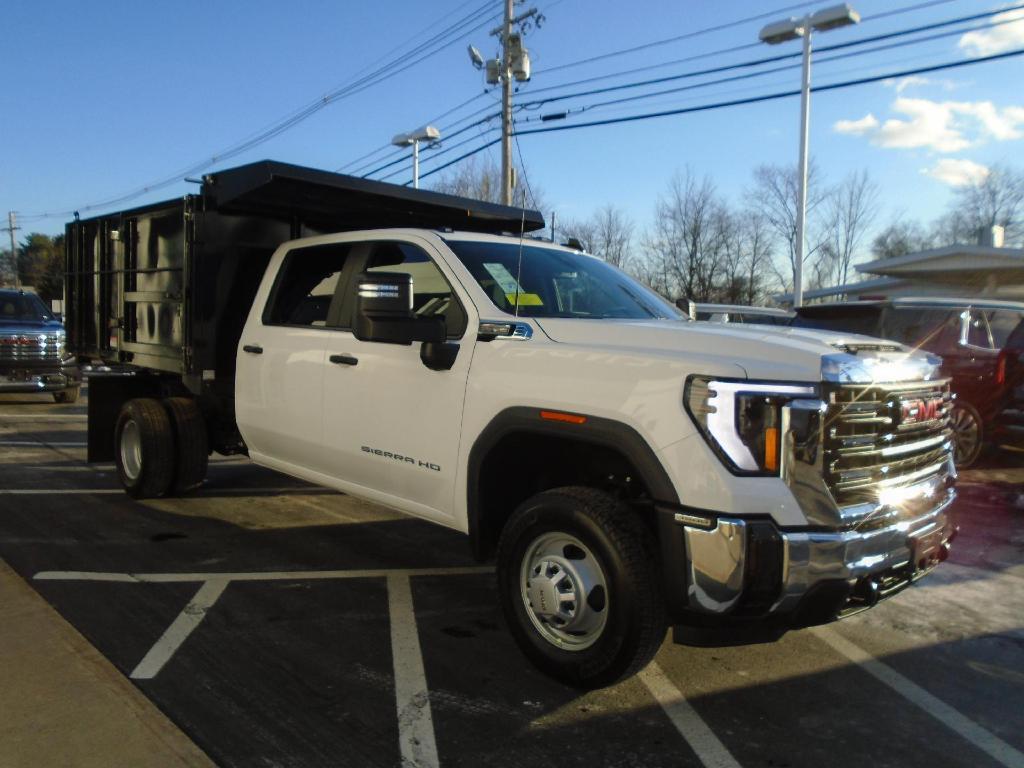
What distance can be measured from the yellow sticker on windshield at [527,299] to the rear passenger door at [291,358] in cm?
130

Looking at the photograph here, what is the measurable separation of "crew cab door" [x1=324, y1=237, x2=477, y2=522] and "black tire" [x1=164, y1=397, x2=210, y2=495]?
2276 mm

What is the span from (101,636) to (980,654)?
4.30 metres

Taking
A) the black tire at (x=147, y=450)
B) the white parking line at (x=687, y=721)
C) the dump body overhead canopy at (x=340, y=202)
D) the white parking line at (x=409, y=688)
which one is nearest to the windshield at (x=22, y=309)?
the black tire at (x=147, y=450)

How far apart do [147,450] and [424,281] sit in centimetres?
335

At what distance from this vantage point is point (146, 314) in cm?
695

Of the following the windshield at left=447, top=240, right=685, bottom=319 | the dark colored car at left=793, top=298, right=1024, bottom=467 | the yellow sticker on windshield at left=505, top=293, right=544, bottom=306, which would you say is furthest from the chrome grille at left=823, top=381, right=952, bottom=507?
the dark colored car at left=793, top=298, right=1024, bottom=467

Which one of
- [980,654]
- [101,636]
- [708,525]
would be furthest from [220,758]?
[980,654]

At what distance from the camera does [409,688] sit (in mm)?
3537

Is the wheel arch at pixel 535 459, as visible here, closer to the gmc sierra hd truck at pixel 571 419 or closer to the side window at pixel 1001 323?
the gmc sierra hd truck at pixel 571 419

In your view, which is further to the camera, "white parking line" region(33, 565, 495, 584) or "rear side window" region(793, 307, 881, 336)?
"rear side window" region(793, 307, 881, 336)

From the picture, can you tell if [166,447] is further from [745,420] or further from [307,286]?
[745,420]

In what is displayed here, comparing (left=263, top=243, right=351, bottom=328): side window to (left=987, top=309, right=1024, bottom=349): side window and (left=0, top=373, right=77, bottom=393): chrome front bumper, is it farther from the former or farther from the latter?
(left=0, top=373, right=77, bottom=393): chrome front bumper

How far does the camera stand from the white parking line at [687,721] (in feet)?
9.89

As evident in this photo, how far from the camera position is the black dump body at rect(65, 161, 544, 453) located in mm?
5873
